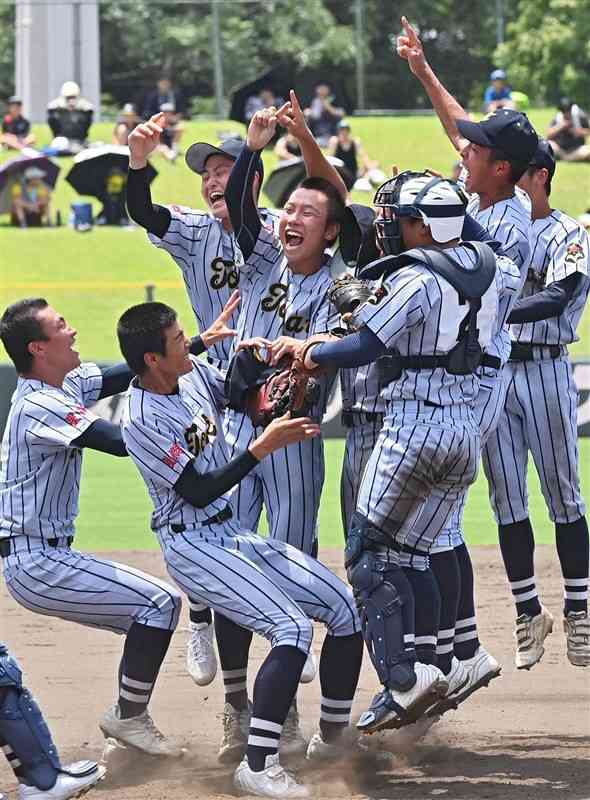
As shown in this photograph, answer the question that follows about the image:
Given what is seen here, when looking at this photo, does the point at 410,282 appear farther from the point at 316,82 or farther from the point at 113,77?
the point at 113,77

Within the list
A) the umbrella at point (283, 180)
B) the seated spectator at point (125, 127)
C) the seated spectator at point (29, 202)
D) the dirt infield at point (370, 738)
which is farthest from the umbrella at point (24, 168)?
the dirt infield at point (370, 738)

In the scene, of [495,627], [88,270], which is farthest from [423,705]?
[88,270]

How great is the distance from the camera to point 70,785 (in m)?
4.71

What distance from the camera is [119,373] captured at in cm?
582

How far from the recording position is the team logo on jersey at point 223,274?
20.4ft

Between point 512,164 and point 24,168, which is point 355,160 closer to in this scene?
point 24,168

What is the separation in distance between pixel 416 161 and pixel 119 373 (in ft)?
66.4

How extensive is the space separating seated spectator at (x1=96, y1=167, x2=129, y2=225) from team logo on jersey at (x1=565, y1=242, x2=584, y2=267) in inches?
627

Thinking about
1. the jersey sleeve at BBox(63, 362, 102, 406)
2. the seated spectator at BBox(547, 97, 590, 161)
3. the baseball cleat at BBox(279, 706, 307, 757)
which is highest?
the seated spectator at BBox(547, 97, 590, 161)

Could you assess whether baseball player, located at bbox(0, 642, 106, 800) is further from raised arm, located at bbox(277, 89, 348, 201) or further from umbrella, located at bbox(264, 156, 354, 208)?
umbrella, located at bbox(264, 156, 354, 208)

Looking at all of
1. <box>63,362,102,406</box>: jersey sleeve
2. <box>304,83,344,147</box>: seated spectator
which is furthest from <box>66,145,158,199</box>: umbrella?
<box>63,362,102,406</box>: jersey sleeve

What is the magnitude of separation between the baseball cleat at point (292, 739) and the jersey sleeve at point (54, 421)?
131 centimetres

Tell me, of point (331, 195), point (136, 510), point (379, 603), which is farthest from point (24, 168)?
point (379, 603)

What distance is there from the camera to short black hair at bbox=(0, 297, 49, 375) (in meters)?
5.26
